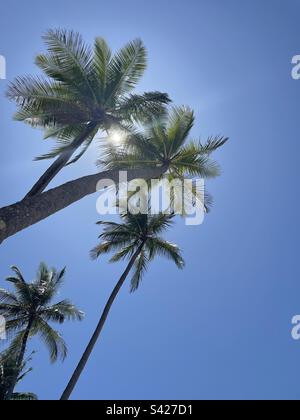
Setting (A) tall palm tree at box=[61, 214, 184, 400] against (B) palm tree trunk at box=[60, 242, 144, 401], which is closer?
(B) palm tree trunk at box=[60, 242, 144, 401]

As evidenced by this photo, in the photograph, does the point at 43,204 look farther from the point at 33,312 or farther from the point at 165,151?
the point at 33,312

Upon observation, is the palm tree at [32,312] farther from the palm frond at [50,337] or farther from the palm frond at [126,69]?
the palm frond at [126,69]

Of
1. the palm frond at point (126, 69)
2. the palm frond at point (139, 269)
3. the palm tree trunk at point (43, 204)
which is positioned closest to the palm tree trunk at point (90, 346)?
the palm frond at point (139, 269)

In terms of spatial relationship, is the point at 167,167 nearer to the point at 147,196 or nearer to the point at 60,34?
the point at 147,196

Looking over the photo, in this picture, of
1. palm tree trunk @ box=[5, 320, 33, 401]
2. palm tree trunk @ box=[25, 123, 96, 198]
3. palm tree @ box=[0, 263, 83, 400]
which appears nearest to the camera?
palm tree trunk @ box=[25, 123, 96, 198]

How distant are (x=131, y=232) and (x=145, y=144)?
693 cm

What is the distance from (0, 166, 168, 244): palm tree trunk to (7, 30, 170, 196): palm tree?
2360 millimetres

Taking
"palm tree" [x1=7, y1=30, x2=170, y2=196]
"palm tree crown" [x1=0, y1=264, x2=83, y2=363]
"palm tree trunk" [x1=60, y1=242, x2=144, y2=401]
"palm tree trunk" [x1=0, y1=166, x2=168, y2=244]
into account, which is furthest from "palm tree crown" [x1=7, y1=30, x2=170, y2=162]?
"palm tree crown" [x1=0, y1=264, x2=83, y2=363]

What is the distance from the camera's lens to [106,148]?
14445 mm

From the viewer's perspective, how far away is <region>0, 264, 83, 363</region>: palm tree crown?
21547 mm

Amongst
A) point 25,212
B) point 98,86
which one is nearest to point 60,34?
point 98,86

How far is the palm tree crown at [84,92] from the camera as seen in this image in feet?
38.5

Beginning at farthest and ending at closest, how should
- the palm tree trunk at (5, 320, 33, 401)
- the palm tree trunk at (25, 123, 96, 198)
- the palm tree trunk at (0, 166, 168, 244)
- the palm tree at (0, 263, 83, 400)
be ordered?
the palm tree at (0, 263, 83, 400)
the palm tree trunk at (5, 320, 33, 401)
the palm tree trunk at (25, 123, 96, 198)
the palm tree trunk at (0, 166, 168, 244)

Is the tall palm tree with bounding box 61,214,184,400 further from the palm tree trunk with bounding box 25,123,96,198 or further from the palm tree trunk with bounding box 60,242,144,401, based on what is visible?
the palm tree trunk with bounding box 25,123,96,198
